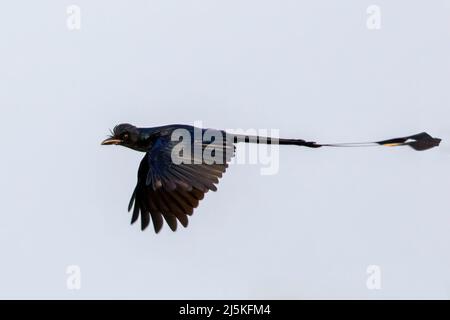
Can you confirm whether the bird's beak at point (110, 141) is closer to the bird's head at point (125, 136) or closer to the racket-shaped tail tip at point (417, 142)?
the bird's head at point (125, 136)

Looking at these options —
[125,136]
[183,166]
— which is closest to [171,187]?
[183,166]

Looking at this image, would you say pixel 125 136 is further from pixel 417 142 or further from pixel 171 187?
pixel 417 142

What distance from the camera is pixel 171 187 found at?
50.6 ft

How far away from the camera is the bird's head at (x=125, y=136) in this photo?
55.5ft

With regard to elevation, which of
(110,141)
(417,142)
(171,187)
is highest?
(110,141)

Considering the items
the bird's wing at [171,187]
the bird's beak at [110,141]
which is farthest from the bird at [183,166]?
the bird's beak at [110,141]

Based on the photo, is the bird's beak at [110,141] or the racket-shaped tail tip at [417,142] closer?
the racket-shaped tail tip at [417,142]

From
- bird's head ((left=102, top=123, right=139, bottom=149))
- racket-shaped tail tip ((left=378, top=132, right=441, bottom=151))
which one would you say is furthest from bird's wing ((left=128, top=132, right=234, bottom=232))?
racket-shaped tail tip ((left=378, top=132, right=441, bottom=151))

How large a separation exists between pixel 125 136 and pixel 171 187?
1.75 metres

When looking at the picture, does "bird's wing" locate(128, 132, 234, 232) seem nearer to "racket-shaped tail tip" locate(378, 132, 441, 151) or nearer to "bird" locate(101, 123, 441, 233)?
"bird" locate(101, 123, 441, 233)

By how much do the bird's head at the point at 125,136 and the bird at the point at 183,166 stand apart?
329 mm

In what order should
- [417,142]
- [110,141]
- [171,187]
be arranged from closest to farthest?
[171,187] < [417,142] < [110,141]

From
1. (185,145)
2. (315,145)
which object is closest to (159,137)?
(185,145)

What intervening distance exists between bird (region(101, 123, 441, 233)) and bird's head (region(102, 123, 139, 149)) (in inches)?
13.0
